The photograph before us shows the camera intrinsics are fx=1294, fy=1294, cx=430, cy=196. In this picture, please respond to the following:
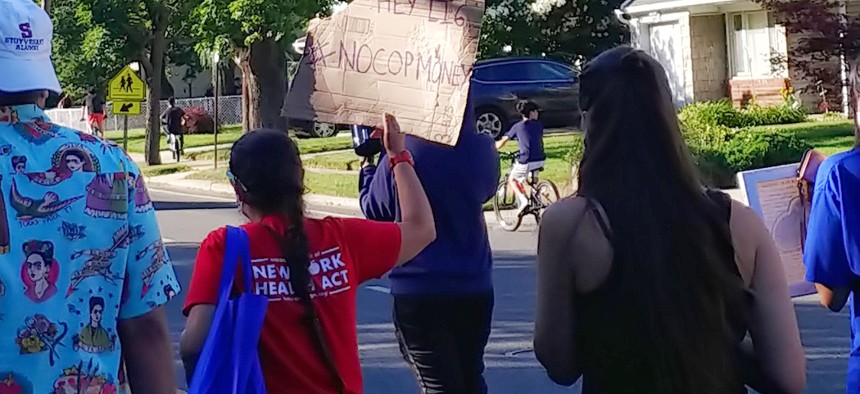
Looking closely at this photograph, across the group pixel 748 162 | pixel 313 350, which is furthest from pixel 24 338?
pixel 748 162

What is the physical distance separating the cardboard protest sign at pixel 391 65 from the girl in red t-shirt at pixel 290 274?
0.27 metres

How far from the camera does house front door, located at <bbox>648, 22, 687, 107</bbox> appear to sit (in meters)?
32.0

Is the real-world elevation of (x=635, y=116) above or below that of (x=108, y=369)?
above

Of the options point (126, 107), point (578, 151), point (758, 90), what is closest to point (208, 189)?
point (126, 107)

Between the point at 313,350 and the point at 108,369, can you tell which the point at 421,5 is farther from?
the point at 108,369

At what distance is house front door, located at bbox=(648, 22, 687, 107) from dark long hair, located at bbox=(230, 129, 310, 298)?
28.7m

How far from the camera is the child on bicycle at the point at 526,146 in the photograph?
1549 cm

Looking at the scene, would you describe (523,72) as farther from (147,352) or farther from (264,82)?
(147,352)

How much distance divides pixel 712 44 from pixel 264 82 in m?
11.1

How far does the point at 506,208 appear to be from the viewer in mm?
17531

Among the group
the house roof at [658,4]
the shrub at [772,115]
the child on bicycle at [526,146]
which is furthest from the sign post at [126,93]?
the child on bicycle at [526,146]

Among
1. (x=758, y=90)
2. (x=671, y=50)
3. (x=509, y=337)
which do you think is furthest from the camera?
(x=671, y=50)

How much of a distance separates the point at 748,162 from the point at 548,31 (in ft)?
60.3

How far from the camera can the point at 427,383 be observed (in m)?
4.95
